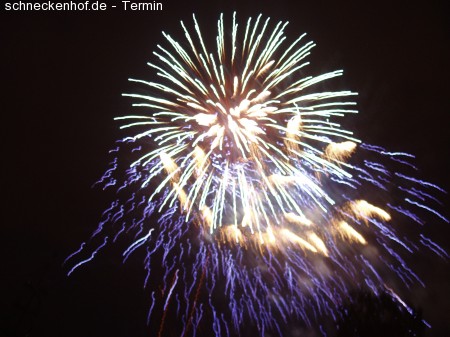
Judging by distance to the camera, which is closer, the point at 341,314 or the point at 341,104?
the point at 341,104

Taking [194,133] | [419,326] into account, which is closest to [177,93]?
[194,133]

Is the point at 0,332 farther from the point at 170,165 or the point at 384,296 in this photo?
the point at 384,296

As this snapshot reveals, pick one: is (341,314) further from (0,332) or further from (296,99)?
(0,332)

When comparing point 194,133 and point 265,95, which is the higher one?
point 265,95

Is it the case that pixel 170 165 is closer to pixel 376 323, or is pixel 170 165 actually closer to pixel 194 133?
pixel 194 133

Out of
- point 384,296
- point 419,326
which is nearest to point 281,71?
point 384,296

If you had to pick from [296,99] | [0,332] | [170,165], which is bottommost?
[0,332]

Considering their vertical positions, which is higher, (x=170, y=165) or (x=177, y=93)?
(x=177, y=93)

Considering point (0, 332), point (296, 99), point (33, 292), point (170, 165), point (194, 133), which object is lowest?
point (0, 332)
